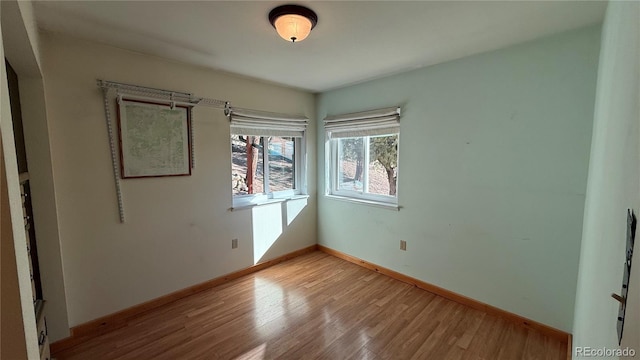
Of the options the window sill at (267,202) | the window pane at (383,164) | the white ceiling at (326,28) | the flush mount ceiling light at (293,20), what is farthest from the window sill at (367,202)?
the flush mount ceiling light at (293,20)

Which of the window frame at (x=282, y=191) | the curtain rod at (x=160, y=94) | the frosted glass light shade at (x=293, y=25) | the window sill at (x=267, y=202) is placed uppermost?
the frosted glass light shade at (x=293, y=25)

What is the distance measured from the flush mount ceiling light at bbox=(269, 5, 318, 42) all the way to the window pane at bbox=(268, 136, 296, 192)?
1.76 meters

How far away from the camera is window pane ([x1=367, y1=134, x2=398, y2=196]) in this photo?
2.95m

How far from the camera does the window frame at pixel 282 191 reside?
306 centimetres

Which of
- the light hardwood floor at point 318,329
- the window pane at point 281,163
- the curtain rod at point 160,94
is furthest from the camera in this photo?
the window pane at point 281,163

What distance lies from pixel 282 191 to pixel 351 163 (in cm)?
97

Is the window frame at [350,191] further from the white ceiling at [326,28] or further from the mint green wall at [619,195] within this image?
the mint green wall at [619,195]

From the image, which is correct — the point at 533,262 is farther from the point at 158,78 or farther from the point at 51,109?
the point at 51,109

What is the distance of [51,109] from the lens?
1843 mm

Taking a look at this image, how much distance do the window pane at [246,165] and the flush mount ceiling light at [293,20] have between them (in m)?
1.55

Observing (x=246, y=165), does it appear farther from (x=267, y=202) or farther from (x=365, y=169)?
(x=365, y=169)

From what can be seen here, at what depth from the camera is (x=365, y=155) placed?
10.6ft

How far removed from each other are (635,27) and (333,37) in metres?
1.53

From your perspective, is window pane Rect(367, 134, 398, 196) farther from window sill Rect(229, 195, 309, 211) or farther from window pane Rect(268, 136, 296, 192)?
window pane Rect(268, 136, 296, 192)
